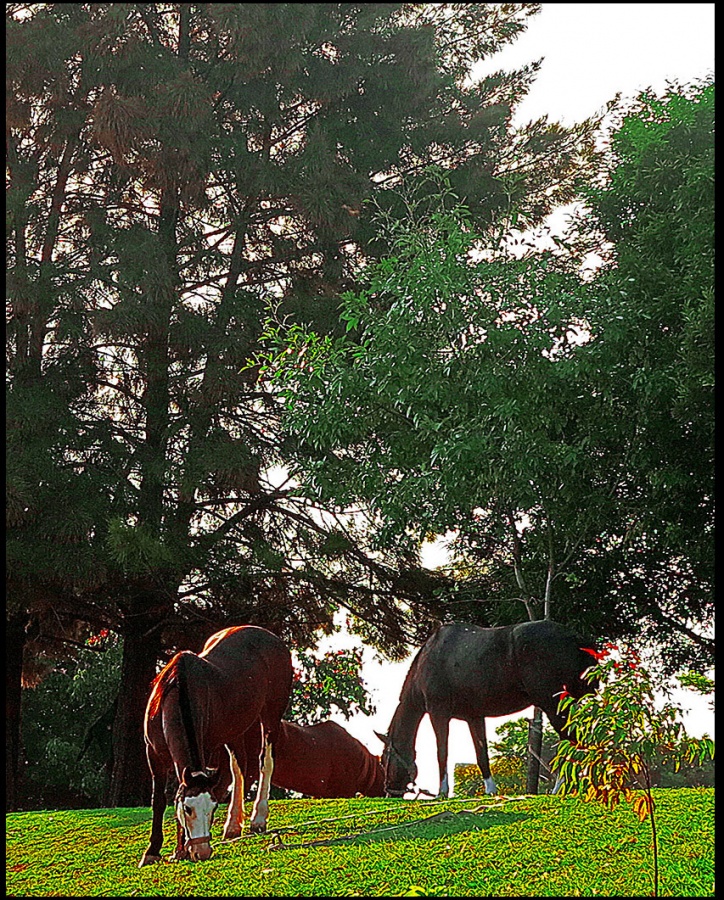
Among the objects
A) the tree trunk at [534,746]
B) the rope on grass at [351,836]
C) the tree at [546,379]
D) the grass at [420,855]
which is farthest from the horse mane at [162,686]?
the tree trunk at [534,746]

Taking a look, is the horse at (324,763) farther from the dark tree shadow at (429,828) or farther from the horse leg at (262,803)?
the dark tree shadow at (429,828)

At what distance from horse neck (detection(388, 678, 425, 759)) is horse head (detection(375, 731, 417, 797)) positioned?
0.13ft

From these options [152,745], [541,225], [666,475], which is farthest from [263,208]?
[152,745]

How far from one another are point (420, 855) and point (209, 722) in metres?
1.50

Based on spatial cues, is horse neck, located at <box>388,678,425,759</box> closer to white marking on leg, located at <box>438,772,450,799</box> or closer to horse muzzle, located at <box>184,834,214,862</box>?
white marking on leg, located at <box>438,772,450,799</box>

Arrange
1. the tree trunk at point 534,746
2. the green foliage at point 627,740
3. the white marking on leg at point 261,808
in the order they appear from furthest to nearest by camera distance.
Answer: the tree trunk at point 534,746 → the white marking on leg at point 261,808 → the green foliage at point 627,740

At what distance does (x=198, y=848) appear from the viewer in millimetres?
5945

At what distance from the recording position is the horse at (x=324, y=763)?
10.5 meters

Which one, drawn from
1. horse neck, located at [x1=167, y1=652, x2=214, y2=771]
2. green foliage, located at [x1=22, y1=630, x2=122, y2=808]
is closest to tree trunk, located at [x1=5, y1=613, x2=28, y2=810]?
green foliage, located at [x1=22, y1=630, x2=122, y2=808]

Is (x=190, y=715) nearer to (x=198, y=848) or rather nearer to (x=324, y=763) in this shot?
(x=198, y=848)

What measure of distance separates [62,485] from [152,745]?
609cm

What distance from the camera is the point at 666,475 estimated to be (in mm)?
10047

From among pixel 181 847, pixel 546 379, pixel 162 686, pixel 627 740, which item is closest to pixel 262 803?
Answer: pixel 181 847

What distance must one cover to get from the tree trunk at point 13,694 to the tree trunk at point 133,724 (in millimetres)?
1158
